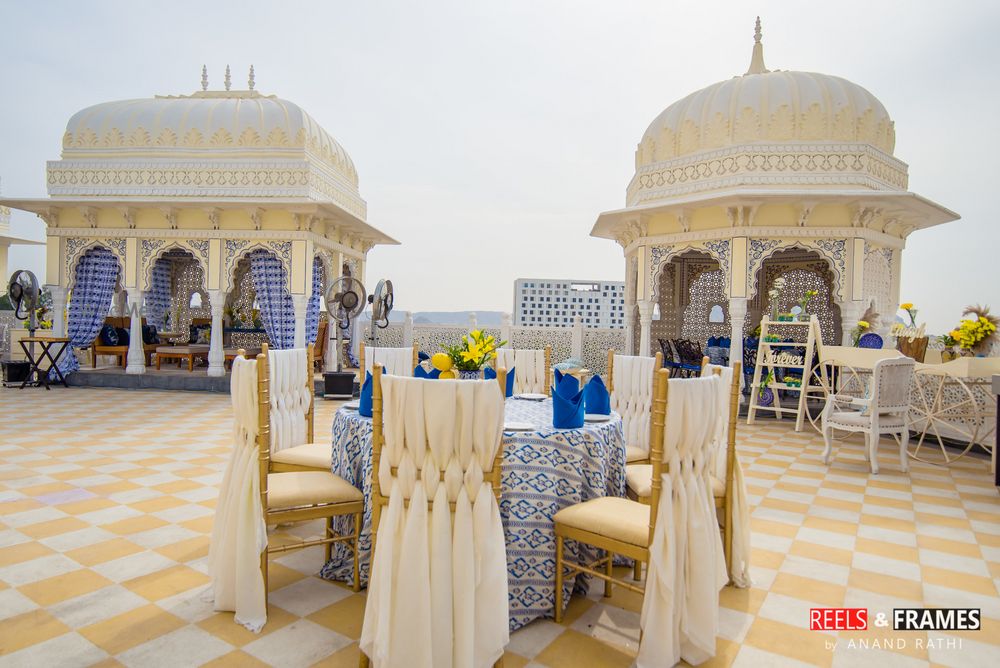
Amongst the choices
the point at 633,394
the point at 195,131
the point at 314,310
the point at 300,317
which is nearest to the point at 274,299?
the point at 300,317

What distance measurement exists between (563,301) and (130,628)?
14.1 meters

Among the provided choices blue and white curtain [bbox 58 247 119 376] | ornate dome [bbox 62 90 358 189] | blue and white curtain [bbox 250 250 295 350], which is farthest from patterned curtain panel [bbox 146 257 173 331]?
blue and white curtain [bbox 250 250 295 350]

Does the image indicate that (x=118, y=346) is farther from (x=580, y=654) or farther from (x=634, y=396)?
(x=580, y=654)

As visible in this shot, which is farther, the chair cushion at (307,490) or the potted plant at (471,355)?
the potted plant at (471,355)

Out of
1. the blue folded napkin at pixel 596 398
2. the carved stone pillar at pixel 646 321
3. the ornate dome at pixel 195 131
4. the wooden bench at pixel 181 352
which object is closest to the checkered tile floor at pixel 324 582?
the blue folded napkin at pixel 596 398

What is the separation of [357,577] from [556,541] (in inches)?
36.8

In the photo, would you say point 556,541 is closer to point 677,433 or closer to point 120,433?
point 677,433

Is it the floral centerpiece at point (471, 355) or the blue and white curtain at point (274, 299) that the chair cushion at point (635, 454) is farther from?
the blue and white curtain at point (274, 299)

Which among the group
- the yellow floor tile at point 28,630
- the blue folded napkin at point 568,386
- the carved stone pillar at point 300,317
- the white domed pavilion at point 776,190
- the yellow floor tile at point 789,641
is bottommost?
the yellow floor tile at point 789,641

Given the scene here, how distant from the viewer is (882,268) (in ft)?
28.0

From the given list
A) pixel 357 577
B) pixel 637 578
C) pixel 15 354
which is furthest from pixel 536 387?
pixel 15 354

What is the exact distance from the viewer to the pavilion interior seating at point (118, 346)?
1032cm

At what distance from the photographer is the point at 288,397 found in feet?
10.7

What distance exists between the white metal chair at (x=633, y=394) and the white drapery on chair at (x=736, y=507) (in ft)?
2.57
